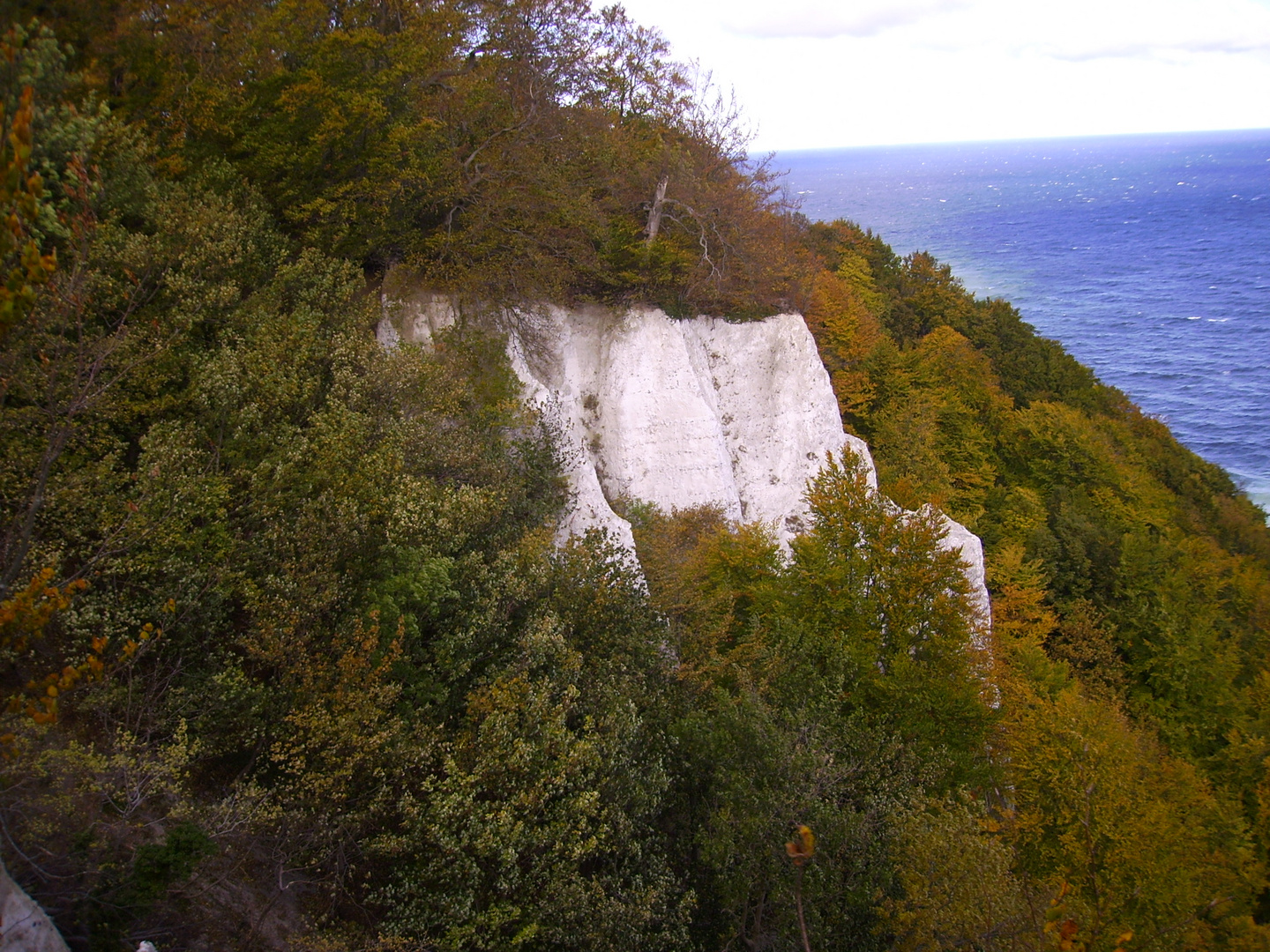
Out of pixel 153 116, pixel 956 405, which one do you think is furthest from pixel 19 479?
pixel 956 405

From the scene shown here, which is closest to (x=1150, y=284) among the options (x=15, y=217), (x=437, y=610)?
(x=437, y=610)

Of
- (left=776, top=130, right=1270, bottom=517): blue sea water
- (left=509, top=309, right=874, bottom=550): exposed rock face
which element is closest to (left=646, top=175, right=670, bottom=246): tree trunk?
(left=509, top=309, right=874, bottom=550): exposed rock face

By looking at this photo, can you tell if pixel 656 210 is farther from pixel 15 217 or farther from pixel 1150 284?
pixel 1150 284

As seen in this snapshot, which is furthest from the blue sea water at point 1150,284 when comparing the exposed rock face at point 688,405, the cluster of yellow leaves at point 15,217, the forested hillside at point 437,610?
the cluster of yellow leaves at point 15,217

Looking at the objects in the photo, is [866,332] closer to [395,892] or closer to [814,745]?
[814,745]

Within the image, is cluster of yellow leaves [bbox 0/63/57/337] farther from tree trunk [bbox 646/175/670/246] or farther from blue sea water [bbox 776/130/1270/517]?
blue sea water [bbox 776/130/1270/517]

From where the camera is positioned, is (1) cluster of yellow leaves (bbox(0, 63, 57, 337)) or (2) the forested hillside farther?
(2) the forested hillside
